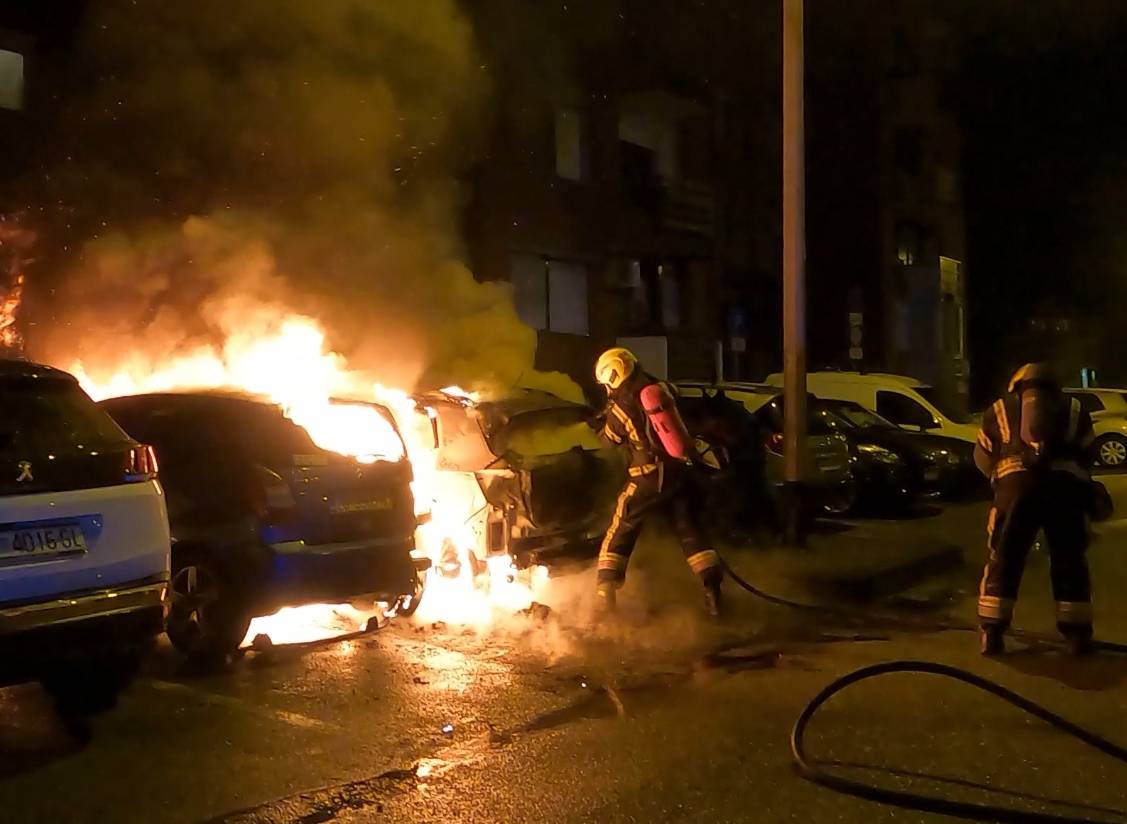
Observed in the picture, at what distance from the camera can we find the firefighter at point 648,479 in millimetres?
7938

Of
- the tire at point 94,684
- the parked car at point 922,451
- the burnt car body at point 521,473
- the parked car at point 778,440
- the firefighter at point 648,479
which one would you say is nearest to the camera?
the tire at point 94,684

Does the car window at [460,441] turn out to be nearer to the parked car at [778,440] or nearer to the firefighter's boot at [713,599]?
the firefighter's boot at [713,599]

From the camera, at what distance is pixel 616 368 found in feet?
26.8

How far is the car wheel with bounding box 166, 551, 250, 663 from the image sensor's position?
6648 mm

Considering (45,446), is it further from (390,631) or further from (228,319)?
(228,319)

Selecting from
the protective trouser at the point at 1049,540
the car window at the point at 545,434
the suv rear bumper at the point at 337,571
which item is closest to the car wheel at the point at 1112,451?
the car window at the point at 545,434

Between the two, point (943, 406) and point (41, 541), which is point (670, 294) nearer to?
point (943, 406)

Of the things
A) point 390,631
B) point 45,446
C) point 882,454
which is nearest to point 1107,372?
point 882,454

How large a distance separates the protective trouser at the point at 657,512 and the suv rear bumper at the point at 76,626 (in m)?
3.31

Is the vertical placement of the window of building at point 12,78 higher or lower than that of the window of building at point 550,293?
higher

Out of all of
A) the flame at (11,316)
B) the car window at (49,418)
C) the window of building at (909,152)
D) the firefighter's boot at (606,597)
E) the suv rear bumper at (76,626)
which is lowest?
the firefighter's boot at (606,597)

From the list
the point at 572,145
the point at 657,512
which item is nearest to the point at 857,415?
the point at 657,512

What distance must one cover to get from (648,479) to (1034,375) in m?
2.43

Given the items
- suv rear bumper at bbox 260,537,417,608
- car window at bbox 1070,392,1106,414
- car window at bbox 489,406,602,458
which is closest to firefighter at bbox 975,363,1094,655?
car window at bbox 489,406,602,458
